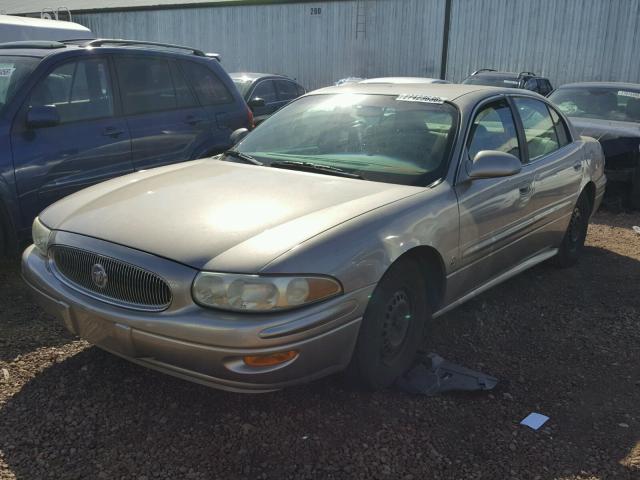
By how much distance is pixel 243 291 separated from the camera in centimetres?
254

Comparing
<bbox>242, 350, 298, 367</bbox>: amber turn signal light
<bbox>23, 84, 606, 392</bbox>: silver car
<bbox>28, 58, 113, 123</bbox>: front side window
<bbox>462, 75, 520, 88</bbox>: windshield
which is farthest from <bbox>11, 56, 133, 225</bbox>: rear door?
<bbox>462, 75, 520, 88</bbox>: windshield

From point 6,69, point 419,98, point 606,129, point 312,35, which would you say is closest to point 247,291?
point 419,98

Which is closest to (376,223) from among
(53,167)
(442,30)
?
(53,167)

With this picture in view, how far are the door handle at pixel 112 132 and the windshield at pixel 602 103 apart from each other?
5.69 m

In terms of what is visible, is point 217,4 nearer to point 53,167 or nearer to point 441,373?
point 53,167

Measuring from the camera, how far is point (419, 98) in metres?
3.96

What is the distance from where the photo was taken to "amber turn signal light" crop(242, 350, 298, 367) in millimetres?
2551

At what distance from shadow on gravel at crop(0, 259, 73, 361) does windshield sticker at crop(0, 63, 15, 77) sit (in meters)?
1.65

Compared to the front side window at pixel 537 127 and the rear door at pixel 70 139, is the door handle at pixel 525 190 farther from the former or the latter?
the rear door at pixel 70 139

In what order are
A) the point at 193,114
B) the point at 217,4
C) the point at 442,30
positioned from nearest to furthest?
the point at 193,114, the point at 442,30, the point at 217,4

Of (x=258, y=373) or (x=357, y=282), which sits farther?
(x=357, y=282)

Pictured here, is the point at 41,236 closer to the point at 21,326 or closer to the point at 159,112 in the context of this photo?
the point at 21,326

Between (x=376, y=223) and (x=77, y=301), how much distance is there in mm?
1426

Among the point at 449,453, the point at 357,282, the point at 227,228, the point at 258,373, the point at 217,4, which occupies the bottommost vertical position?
the point at 449,453
